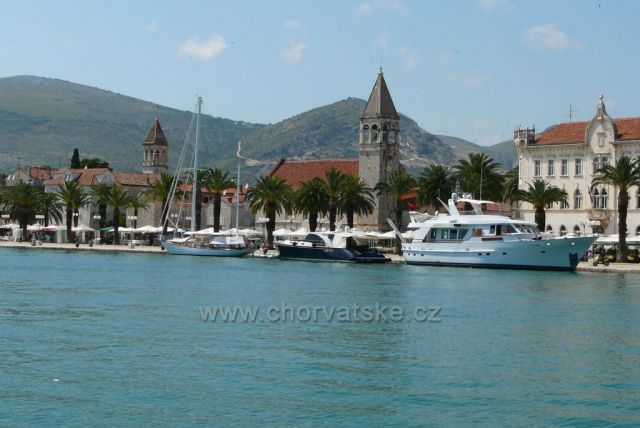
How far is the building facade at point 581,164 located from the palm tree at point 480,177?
17.7 ft

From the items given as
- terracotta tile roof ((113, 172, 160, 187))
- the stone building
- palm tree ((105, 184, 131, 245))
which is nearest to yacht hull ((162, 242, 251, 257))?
palm tree ((105, 184, 131, 245))

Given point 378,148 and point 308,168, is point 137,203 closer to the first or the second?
point 308,168

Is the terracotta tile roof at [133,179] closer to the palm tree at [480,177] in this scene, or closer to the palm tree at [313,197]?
the palm tree at [313,197]

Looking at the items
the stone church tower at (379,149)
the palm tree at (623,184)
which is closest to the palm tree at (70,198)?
the stone church tower at (379,149)

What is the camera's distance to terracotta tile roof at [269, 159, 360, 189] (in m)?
128

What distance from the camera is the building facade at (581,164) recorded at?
3612 inches

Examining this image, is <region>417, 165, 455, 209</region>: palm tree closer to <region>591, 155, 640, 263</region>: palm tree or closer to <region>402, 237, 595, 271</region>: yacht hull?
<region>402, 237, 595, 271</region>: yacht hull

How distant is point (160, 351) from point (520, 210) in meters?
73.0

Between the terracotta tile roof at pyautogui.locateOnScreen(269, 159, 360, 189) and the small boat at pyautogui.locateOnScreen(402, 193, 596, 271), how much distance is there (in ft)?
149

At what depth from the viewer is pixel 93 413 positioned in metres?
22.7

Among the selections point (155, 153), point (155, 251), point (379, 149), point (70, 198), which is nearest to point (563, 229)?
point (379, 149)

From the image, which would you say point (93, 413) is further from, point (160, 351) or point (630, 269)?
point (630, 269)

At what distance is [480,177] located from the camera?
305 ft

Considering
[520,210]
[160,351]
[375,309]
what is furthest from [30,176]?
[160,351]
